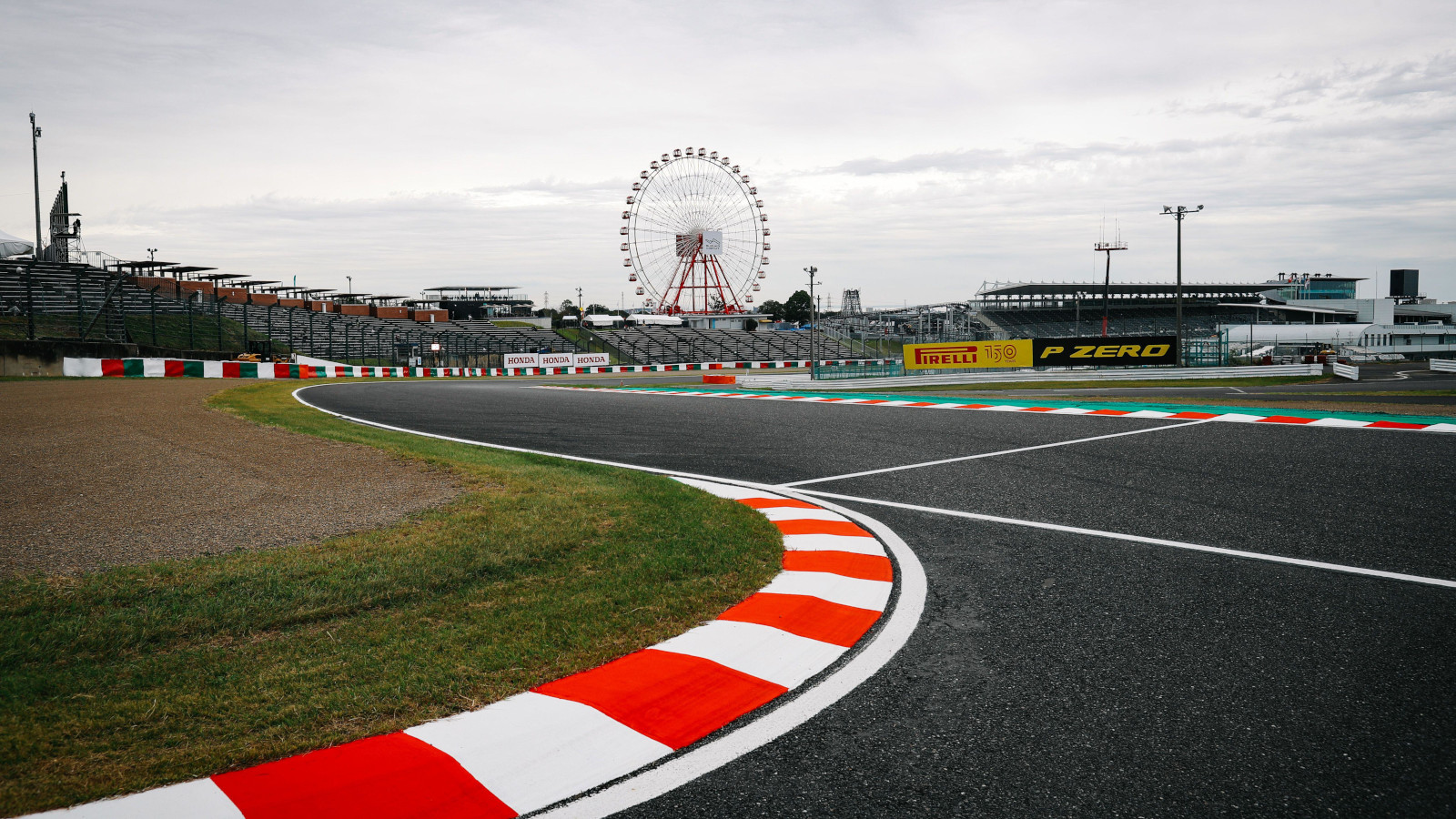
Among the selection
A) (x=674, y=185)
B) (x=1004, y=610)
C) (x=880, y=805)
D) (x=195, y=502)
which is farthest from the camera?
(x=674, y=185)

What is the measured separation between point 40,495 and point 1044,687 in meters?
6.47

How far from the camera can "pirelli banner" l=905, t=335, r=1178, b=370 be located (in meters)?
33.2

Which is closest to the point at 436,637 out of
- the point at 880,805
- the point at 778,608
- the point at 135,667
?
the point at 135,667

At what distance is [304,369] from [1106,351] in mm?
32343

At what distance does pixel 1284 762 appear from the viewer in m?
2.44

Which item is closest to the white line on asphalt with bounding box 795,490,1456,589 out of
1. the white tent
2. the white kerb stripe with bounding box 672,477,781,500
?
the white kerb stripe with bounding box 672,477,781,500

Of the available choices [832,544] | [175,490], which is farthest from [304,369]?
[832,544]

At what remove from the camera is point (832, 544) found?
16.9ft

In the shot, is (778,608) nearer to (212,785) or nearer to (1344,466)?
(212,785)

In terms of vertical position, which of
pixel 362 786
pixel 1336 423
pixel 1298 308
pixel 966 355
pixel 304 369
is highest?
pixel 1298 308

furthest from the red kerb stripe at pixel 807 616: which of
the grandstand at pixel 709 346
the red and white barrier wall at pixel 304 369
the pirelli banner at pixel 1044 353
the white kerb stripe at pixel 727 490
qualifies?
the grandstand at pixel 709 346

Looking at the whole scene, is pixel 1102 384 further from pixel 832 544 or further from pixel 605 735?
pixel 605 735

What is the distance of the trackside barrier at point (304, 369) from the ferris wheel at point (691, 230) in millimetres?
14305

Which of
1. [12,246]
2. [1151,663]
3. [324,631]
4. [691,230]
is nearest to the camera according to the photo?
[1151,663]
